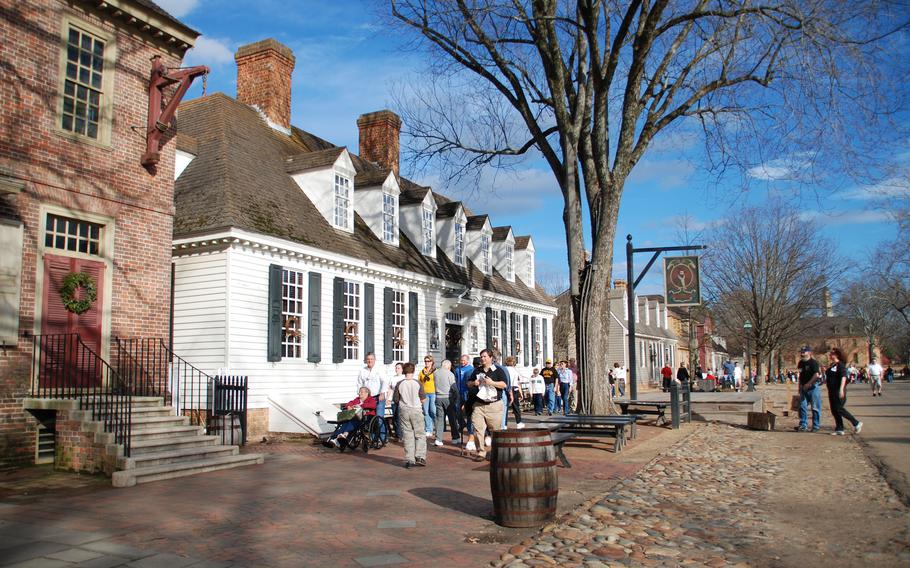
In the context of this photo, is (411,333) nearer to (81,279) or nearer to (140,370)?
(140,370)

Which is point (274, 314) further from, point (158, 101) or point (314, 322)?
point (158, 101)

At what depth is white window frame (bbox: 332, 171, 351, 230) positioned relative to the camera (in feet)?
62.2

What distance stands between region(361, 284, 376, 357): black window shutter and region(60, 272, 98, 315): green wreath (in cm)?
792

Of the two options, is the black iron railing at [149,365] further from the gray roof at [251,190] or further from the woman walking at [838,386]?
the woman walking at [838,386]

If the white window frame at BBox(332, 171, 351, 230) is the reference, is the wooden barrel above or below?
below

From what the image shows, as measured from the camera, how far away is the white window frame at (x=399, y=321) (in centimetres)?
1997

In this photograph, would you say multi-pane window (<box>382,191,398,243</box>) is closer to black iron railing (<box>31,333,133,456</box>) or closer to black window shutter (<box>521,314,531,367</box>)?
black window shutter (<box>521,314,531,367</box>)

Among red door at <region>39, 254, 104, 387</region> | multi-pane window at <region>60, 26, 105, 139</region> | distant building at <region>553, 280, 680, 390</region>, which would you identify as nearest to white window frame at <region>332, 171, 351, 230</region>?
multi-pane window at <region>60, 26, 105, 139</region>

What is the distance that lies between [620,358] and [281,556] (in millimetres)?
43214

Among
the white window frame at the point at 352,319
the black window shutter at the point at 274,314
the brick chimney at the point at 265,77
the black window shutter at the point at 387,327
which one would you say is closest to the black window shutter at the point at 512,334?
the black window shutter at the point at 387,327

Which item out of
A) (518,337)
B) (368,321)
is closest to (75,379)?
(368,321)

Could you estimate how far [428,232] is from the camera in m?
23.3

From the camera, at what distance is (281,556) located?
5.88 metres

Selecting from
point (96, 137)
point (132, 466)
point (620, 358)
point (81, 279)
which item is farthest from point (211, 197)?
point (620, 358)
